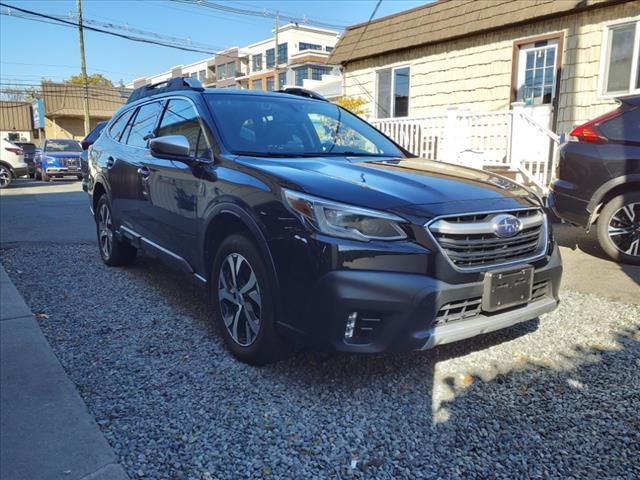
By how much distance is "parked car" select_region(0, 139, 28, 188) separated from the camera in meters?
16.2

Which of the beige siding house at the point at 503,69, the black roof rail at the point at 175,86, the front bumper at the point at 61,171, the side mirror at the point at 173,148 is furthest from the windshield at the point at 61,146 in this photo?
the side mirror at the point at 173,148

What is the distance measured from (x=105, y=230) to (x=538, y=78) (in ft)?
26.6

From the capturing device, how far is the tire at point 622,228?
5.32 meters

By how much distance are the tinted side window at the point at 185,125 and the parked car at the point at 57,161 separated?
1646cm

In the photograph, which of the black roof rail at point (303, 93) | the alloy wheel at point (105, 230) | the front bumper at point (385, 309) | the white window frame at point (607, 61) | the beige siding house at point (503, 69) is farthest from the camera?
the beige siding house at point (503, 69)

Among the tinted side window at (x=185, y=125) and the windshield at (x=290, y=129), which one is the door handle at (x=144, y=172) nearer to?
the tinted side window at (x=185, y=125)

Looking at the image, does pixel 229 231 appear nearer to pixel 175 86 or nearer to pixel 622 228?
pixel 175 86

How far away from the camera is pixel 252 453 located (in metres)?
2.36

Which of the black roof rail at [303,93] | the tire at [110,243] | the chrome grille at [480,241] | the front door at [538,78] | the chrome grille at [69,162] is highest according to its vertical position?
the front door at [538,78]

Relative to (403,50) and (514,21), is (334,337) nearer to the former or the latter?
(514,21)

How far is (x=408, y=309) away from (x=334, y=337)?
1.26ft

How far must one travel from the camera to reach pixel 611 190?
5.39m

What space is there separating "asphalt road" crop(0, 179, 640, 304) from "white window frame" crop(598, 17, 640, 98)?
262 centimetres

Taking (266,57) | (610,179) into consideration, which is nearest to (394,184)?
(610,179)
